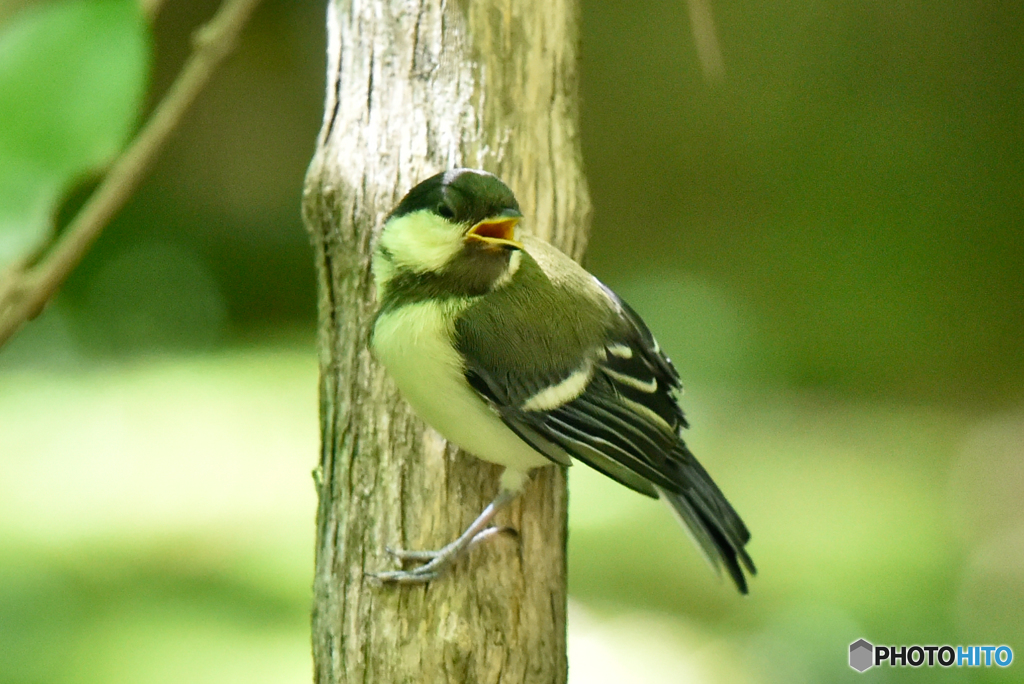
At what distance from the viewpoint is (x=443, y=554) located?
4.17 ft

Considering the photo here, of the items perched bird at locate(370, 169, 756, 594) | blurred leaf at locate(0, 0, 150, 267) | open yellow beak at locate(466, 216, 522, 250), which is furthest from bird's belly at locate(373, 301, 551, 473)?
blurred leaf at locate(0, 0, 150, 267)

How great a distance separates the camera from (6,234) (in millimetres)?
300

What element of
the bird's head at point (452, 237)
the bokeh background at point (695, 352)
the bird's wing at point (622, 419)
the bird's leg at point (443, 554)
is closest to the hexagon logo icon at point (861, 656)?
the bokeh background at point (695, 352)

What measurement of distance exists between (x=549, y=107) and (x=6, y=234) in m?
1.25

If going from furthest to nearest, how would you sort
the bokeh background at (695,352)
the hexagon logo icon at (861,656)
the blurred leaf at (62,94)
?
the bokeh background at (695,352), the hexagon logo icon at (861,656), the blurred leaf at (62,94)

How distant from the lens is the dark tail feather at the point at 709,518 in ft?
4.30

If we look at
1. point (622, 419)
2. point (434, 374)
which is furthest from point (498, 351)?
point (622, 419)

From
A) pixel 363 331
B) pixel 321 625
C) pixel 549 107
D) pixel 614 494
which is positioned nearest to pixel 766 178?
pixel 614 494

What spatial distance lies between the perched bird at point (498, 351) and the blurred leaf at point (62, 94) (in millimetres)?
809

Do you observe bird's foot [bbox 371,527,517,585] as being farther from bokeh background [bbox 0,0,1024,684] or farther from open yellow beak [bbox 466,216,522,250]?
bokeh background [bbox 0,0,1024,684]

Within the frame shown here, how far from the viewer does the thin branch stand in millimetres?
355

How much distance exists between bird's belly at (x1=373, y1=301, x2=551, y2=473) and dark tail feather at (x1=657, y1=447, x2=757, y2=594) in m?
0.27

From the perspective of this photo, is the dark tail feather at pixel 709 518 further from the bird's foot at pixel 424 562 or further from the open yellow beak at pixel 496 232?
the open yellow beak at pixel 496 232

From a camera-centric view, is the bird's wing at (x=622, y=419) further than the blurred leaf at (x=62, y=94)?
Yes
